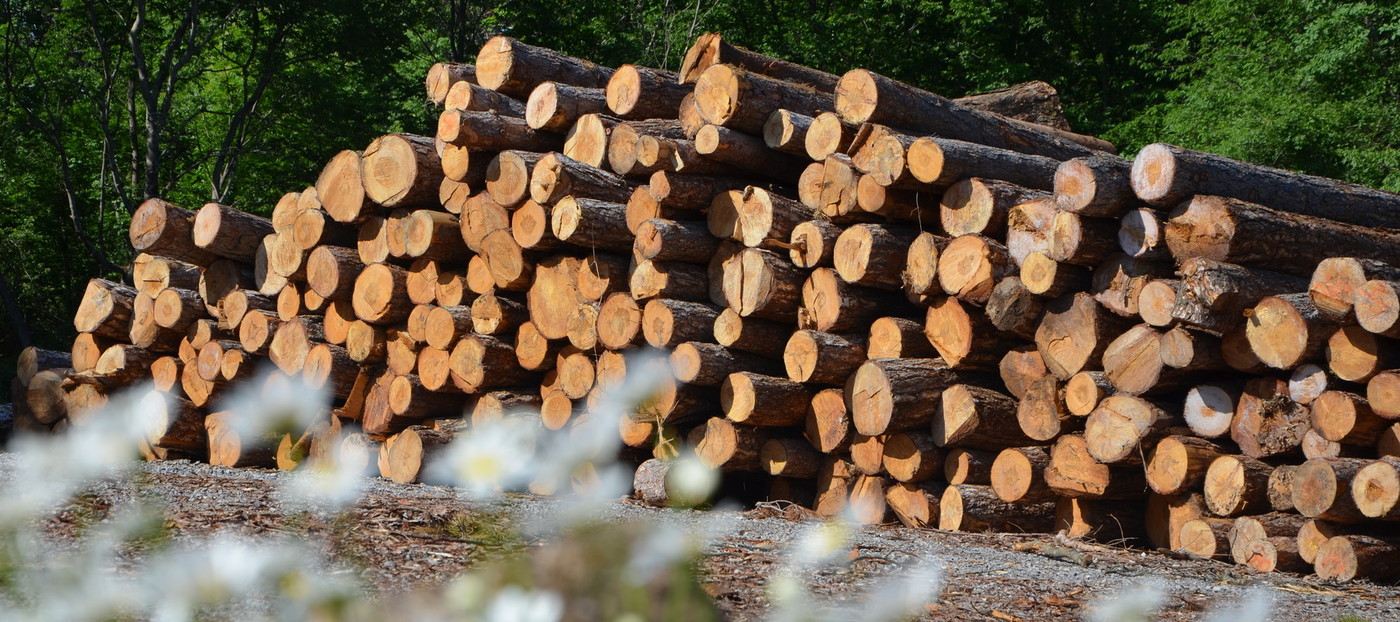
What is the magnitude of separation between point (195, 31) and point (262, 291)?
5842 mm

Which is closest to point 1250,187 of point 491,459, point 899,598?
point 899,598

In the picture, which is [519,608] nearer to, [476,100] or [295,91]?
[476,100]

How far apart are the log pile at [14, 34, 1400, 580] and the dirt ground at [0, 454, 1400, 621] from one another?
15.7 inches

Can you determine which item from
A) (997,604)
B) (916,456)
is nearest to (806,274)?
(916,456)

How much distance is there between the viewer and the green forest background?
1170cm

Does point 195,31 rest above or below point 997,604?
above

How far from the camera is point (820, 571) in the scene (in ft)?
11.4

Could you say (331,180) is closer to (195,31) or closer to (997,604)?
(997,604)

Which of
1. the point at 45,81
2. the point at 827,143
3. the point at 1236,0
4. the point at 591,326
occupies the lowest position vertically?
the point at 591,326

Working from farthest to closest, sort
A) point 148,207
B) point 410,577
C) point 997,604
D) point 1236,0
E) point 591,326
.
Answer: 1. point 1236,0
2. point 148,207
3. point 591,326
4. point 997,604
5. point 410,577

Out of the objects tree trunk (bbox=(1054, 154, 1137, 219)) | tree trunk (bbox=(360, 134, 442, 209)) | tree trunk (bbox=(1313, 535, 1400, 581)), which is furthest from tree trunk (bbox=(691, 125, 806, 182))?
tree trunk (bbox=(1313, 535, 1400, 581))

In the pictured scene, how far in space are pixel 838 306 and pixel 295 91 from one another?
899cm

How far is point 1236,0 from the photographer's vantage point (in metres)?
14.0

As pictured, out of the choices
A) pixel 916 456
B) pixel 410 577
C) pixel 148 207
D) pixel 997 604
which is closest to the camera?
pixel 410 577
